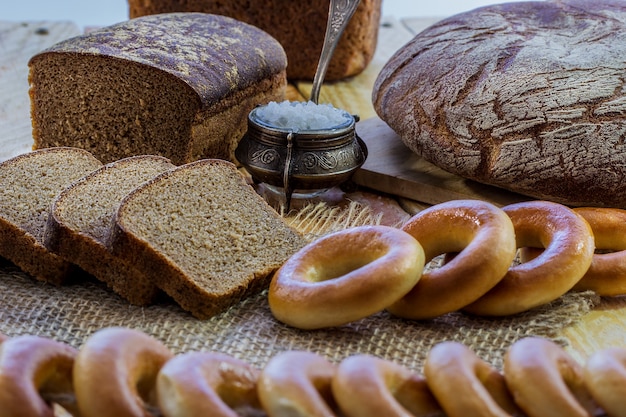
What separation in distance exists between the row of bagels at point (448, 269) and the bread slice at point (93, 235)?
401 mm

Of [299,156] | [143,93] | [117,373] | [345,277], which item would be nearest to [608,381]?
[345,277]

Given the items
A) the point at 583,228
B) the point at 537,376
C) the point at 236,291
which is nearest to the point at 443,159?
the point at 583,228

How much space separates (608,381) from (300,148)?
1.66 meters

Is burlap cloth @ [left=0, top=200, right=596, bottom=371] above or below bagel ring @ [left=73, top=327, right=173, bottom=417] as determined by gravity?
below

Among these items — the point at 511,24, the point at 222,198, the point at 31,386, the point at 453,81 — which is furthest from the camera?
the point at 511,24

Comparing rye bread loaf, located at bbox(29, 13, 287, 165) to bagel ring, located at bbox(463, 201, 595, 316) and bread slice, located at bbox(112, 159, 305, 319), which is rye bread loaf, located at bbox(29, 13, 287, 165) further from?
bagel ring, located at bbox(463, 201, 595, 316)

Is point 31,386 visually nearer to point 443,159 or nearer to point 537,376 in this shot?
point 537,376

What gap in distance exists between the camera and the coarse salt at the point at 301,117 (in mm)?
3123

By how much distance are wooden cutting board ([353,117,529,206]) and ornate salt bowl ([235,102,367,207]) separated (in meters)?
0.19

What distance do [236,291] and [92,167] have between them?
0.95 m

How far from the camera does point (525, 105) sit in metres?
2.94

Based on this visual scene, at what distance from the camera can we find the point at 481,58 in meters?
3.15

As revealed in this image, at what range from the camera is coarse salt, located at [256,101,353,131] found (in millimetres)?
3123

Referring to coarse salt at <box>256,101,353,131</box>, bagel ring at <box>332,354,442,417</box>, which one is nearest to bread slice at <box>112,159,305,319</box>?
coarse salt at <box>256,101,353,131</box>
